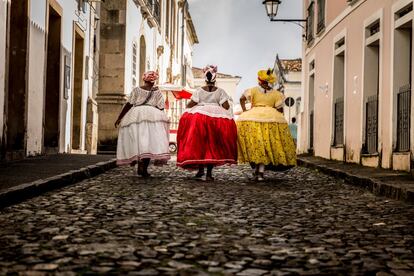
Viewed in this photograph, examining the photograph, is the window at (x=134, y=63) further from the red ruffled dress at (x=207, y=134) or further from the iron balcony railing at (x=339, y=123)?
the red ruffled dress at (x=207, y=134)

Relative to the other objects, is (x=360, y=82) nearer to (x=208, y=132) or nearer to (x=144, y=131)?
(x=208, y=132)

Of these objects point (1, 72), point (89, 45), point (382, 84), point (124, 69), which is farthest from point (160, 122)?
point (124, 69)

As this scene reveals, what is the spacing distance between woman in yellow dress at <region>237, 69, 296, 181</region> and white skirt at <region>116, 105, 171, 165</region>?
1142 mm

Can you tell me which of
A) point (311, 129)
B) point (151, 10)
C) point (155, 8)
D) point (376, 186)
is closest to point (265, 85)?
point (376, 186)

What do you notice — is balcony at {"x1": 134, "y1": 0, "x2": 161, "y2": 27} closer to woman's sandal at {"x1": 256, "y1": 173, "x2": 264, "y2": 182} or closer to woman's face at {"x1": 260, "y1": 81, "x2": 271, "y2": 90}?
woman's face at {"x1": 260, "y1": 81, "x2": 271, "y2": 90}

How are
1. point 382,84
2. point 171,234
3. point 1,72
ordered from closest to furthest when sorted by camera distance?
1. point 171,234
2. point 1,72
3. point 382,84

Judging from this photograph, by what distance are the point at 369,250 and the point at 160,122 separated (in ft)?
21.2

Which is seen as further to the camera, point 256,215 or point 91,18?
point 91,18

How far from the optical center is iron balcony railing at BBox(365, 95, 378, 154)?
41.9ft

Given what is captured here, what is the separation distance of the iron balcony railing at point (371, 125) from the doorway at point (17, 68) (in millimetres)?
6131

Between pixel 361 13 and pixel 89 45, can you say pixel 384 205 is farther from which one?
pixel 89 45

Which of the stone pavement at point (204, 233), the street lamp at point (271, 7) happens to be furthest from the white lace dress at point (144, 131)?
the street lamp at point (271, 7)

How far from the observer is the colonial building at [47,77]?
37.8 feet

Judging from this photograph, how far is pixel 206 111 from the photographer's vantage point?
32.8 ft
